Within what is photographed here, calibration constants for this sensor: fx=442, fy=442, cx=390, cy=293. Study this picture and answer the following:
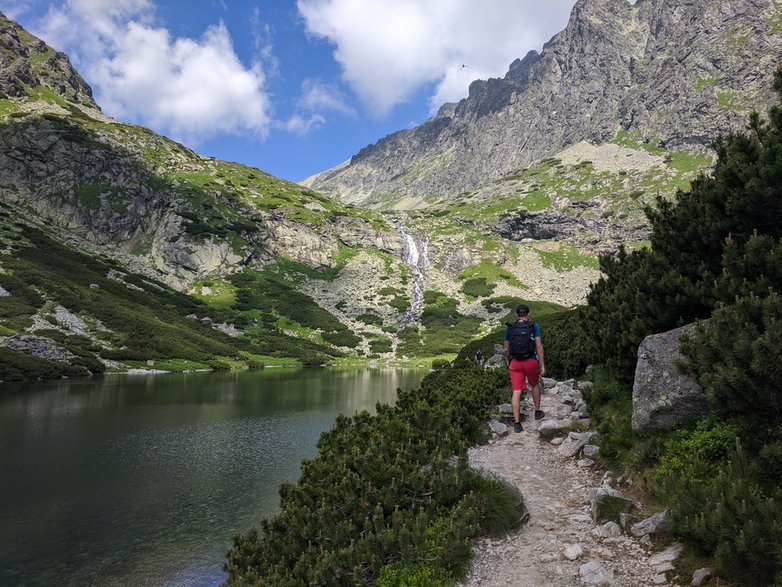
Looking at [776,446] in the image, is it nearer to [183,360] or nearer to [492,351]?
[492,351]

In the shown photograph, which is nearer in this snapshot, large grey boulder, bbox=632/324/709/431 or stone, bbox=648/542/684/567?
stone, bbox=648/542/684/567

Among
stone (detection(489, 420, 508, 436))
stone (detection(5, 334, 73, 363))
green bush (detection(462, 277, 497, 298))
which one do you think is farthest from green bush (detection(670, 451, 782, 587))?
green bush (detection(462, 277, 497, 298))

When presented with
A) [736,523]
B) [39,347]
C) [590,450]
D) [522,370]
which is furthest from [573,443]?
[39,347]

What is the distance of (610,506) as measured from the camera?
8422 millimetres

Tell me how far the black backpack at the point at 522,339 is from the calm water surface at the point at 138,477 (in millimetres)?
11880

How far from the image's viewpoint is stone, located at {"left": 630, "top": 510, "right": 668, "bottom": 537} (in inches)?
294

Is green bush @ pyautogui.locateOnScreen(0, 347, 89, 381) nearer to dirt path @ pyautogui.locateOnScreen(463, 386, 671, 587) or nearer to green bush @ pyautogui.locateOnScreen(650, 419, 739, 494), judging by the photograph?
dirt path @ pyautogui.locateOnScreen(463, 386, 671, 587)

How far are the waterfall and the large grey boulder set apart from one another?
126m

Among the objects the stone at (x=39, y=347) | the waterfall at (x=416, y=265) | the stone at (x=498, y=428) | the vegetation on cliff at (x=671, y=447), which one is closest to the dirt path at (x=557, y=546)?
the vegetation on cliff at (x=671, y=447)

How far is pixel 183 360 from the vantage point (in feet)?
275

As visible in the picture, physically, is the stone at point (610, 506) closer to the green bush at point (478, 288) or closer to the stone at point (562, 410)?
the stone at point (562, 410)

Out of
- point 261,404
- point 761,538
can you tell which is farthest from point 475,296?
point 761,538

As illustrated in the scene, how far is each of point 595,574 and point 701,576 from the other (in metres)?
1.45

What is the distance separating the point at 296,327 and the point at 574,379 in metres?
107
